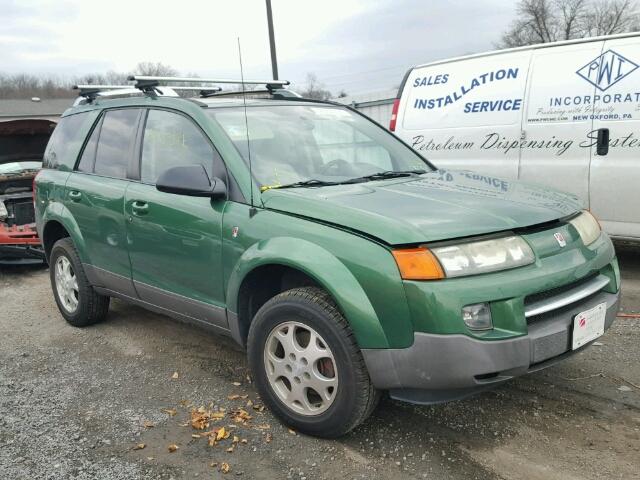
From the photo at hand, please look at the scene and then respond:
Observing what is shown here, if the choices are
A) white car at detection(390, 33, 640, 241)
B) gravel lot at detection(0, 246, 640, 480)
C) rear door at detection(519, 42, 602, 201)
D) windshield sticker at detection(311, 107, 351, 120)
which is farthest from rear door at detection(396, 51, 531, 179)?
gravel lot at detection(0, 246, 640, 480)

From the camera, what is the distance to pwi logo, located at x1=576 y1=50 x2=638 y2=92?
5.11 m

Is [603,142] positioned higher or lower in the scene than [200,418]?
higher

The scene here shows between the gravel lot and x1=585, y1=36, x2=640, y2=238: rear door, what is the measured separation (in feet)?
4.69

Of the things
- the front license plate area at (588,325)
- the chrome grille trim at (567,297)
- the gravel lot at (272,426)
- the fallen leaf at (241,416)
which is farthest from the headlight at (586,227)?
the fallen leaf at (241,416)

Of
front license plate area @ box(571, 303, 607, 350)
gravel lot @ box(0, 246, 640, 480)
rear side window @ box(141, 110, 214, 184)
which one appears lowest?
gravel lot @ box(0, 246, 640, 480)

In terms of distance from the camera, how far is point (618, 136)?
5.17 meters

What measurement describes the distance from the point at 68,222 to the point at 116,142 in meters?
0.80

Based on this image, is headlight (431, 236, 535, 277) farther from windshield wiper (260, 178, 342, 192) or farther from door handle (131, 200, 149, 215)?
door handle (131, 200, 149, 215)

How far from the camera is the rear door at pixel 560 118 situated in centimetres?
537

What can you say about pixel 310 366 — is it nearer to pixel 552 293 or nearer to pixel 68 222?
pixel 552 293

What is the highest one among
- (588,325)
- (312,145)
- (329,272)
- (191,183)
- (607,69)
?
(607,69)

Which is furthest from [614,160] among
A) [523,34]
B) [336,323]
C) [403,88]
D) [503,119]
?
[523,34]

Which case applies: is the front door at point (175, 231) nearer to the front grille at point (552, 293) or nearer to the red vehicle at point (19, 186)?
the front grille at point (552, 293)

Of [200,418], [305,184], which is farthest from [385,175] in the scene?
[200,418]
